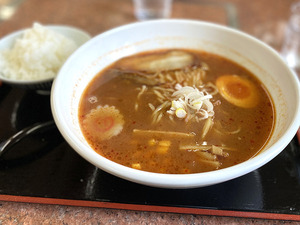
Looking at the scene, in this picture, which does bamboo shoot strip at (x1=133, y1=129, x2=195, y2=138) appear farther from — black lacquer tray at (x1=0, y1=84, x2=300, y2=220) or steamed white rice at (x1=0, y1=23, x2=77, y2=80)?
steamed white rice at (x1=0, y1=23, x2=77, y2=80)

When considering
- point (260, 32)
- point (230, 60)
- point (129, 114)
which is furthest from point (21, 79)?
point (260, 32)

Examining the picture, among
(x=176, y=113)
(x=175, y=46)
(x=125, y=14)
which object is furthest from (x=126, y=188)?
(x=125, y=14)

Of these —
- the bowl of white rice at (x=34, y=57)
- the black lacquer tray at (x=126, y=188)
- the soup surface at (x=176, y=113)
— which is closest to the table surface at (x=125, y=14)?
the bowl of white rice at (x=34, y=57)

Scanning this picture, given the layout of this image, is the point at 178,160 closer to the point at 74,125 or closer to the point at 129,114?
the point at 129,114

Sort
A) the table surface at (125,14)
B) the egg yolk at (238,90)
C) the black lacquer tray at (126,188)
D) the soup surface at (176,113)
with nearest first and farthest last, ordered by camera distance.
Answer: the black lacquer tray at (126,188), the soup surface at (176,113), the egg yolk at (238,90), the table surface at (125,14)

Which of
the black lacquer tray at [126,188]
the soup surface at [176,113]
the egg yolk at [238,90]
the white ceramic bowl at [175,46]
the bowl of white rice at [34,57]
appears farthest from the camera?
the bowl of white rice at [34,57]

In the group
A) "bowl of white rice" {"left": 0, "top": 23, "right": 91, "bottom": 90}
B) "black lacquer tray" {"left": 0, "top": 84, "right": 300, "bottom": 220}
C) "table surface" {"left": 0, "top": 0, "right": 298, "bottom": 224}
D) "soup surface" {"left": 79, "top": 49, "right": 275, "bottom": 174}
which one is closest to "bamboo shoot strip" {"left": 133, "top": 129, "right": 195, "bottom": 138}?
"soup surface" {"left": 79, "top": 49, "right": 275, "bottom": 174}

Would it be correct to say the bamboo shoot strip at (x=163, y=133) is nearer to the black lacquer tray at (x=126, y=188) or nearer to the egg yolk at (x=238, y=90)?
the black lacquer tray at (x=126, y=188)
